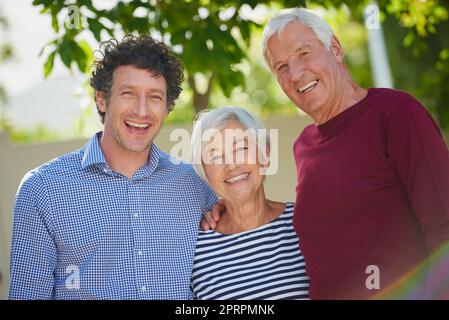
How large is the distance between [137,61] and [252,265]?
0.76 metres

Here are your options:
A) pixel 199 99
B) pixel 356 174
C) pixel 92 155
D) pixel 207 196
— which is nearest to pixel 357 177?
pixel 356 174

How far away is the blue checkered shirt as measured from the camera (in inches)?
82.7

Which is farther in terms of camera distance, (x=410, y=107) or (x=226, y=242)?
(x=226, y=242)

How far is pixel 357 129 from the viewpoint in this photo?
2002 millimetres

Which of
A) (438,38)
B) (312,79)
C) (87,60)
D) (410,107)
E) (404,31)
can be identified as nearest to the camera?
(410,107)

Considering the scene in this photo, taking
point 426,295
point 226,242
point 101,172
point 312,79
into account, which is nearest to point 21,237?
point 101,172

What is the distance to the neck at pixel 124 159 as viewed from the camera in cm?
227

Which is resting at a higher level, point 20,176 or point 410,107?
point 20,176

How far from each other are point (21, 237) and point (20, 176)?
6.28 ft

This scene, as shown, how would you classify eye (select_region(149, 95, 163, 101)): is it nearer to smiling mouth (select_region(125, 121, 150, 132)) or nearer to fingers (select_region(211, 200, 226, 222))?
smiling mouth (select_region(125, 121, 150, 132))

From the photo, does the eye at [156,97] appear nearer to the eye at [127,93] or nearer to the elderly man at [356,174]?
the eye at [127,93]

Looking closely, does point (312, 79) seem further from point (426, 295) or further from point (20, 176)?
point (20, 176)

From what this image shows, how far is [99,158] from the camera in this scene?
2.22 meters

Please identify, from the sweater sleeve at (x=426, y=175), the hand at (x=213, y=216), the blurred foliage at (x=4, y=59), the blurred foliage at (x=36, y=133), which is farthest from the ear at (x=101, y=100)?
the blurred foliage at (x=36, y=133)
